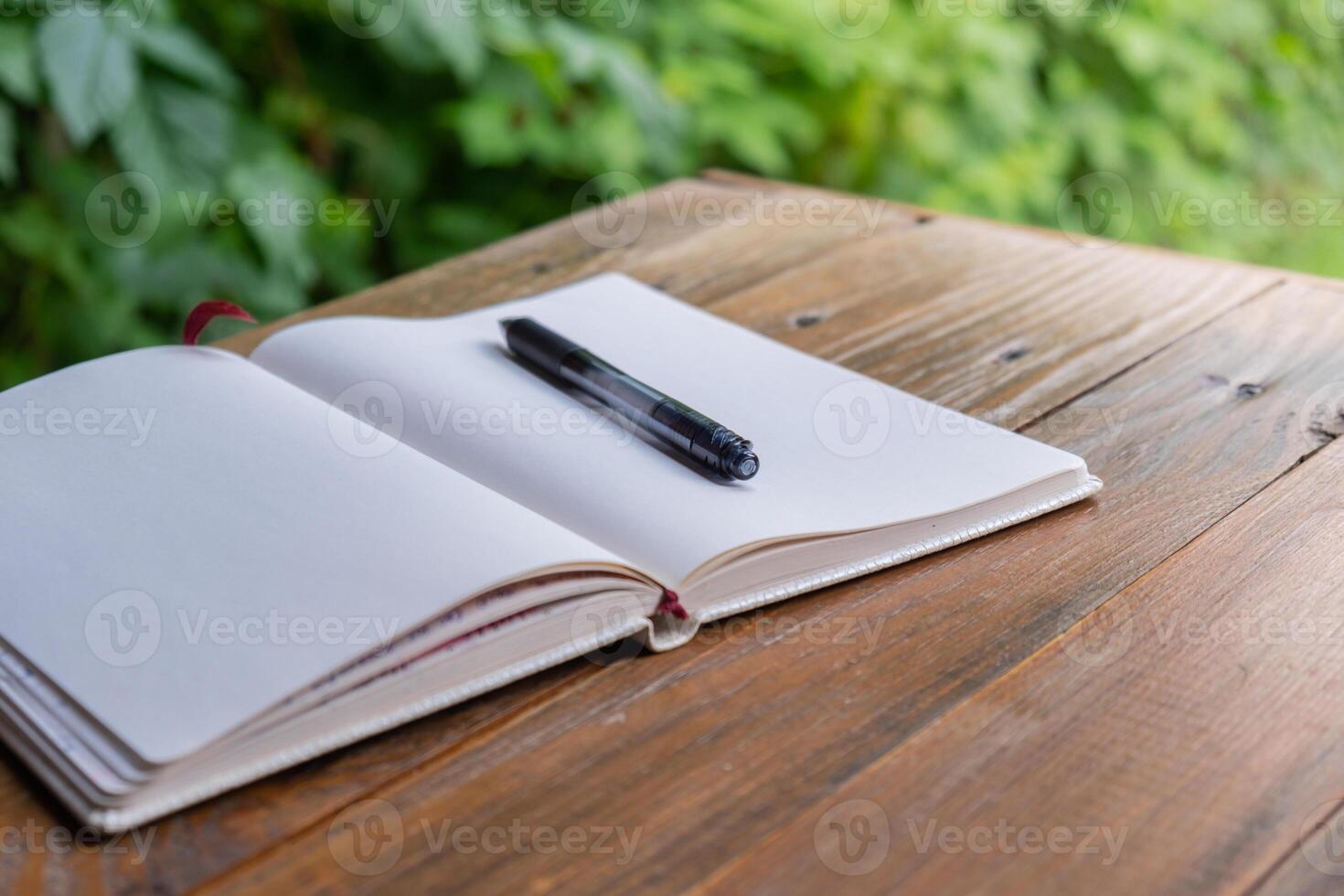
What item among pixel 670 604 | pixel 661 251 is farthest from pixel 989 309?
pixel 670 604

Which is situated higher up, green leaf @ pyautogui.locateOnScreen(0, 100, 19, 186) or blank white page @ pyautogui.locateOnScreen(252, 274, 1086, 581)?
blank white page @ pyautogui.locateOnScreen(252, 274, 1086, 581)

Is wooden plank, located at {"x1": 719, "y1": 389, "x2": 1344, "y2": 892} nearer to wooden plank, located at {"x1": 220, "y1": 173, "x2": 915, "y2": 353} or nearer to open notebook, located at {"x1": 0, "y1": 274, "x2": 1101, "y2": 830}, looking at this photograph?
open notebook, located at {"x1": 0, "y1": 274, "x2": 1101, "y2": 830}

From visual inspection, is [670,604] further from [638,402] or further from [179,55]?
[179,55]

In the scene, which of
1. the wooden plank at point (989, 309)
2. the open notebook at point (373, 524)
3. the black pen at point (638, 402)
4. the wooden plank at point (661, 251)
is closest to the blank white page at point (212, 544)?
the open notebook at point (373, 524)

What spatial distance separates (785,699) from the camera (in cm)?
55

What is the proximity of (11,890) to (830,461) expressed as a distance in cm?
42

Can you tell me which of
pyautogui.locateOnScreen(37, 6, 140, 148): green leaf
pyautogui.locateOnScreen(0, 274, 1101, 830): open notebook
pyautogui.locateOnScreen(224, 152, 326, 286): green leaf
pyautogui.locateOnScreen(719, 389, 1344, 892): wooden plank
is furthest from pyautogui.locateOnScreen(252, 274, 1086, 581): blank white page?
pyautogui.locateOnScreen(224, 152, 326, 286): green leaf

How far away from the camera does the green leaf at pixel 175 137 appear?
1.60 m

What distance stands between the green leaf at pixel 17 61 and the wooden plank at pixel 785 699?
4.42ft

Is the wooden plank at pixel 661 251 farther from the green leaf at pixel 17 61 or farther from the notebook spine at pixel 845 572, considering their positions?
the green leaf at pixel 17 61

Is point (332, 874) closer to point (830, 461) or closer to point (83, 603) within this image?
point (83, 603)

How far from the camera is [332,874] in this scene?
1.49 ft

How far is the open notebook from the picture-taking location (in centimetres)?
50

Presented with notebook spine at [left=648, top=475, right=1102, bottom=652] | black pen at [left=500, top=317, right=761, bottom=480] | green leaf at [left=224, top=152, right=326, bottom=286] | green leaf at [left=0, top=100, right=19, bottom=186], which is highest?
black pen at [left=500, top=317, right=761, bottom=480]
